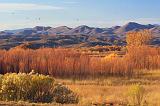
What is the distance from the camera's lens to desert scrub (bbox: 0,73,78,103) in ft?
71.7

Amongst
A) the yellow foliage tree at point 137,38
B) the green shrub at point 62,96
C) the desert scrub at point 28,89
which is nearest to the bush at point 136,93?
the green shrub at point 62,96

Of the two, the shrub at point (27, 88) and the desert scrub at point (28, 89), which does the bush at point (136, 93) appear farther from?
the shrub at point (27, 88)

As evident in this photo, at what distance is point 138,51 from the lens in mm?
71062

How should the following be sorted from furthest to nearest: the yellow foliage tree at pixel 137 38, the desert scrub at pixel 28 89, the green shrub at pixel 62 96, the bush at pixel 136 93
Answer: the yellow foliage tree at pixel 137 38 < the green shrub at pixel 62 96 < the desert scrub at pixel 28 89 < the bush at pixel 136 93

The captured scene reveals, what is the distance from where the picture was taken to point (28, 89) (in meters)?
22.1

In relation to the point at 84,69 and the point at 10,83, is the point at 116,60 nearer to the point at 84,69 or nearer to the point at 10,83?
the point at 84,69

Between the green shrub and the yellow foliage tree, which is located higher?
the green shrub

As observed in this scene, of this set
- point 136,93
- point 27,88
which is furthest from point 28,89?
point 136,93

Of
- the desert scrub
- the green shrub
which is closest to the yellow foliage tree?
the green shrub

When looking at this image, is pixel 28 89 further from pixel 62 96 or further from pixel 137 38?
pixel 137 38

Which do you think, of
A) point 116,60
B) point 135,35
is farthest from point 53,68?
point 135,35

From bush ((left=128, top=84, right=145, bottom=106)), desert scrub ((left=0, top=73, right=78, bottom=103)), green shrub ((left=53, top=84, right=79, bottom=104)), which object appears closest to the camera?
bush ((left=128, top=84, right=145, bottom=106))

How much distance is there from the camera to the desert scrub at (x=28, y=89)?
21.9 meters

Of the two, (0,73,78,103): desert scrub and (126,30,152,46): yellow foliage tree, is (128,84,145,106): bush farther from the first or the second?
(126,30,152,46): yellow foliage tree
